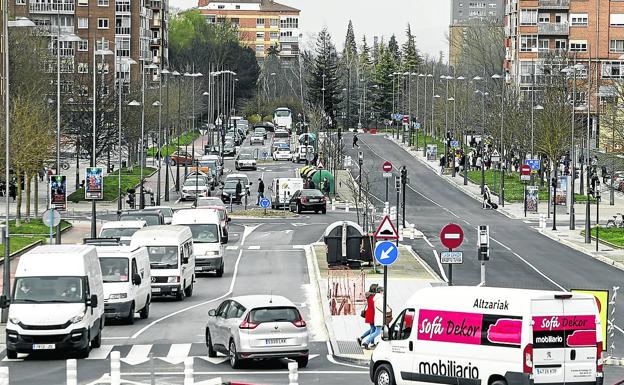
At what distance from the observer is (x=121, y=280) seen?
3888 cm

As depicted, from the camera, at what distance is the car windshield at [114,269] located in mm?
38906

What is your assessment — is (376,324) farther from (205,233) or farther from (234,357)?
(205,233)

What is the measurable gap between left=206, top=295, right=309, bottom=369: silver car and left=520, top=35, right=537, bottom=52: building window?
4513 inches

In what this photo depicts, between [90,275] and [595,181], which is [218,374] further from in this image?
[595,181]

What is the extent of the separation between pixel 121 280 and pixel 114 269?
0.37 meters

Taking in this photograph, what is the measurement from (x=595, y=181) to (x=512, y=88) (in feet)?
196

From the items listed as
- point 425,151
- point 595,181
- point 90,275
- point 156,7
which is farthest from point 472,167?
point 90,275

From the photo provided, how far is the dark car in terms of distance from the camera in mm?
85000

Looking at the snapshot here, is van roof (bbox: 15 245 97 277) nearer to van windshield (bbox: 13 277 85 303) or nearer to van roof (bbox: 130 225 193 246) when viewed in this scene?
van windshield (bbox: 13 277 85 303)

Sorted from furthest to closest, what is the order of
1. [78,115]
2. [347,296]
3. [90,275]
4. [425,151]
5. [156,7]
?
[156,7], [425,151], [78,115], [347,296], [90,275]

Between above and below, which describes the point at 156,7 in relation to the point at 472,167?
above

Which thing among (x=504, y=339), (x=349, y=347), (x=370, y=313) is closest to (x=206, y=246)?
(x=349, y=347)

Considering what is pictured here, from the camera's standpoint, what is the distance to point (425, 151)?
422 feet

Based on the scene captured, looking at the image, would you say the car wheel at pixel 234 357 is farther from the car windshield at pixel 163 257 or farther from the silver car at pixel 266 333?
the car windshield at pixel 163 257
